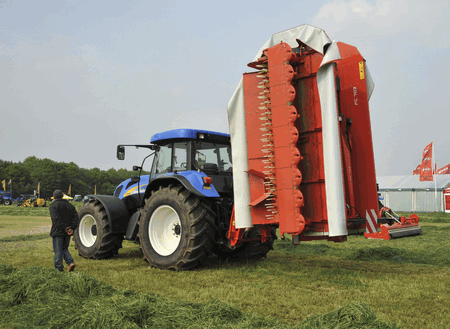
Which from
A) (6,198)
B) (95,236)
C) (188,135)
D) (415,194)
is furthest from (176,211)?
(6,198)

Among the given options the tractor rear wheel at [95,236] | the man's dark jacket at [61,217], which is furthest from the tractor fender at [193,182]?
the tractor rear wheel at [95,236]

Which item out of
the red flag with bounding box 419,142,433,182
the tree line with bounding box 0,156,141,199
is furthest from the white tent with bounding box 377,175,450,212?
the tree line with bounding box 0,156,141,199

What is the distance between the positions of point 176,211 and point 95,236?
260 centimetres

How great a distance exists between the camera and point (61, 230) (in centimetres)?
569

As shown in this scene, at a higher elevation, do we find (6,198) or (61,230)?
(6,198)

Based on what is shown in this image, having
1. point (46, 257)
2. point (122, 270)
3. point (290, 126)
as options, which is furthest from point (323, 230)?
point (46, 257)

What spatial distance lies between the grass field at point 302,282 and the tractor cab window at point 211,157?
5.55ft

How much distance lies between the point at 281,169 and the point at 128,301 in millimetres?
2345

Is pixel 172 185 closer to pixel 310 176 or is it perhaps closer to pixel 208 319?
pixel 310 176

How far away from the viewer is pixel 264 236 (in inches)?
214

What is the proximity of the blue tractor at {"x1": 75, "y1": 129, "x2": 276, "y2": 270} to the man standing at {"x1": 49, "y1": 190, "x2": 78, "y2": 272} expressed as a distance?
1113mm

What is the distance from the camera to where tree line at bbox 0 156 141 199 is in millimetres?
78744

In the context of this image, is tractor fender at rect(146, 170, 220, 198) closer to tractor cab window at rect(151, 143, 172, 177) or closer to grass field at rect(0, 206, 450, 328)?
tractor cab window at rect(151, 143, 172, 177)

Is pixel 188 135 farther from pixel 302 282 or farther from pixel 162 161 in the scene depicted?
pixel 302 282
